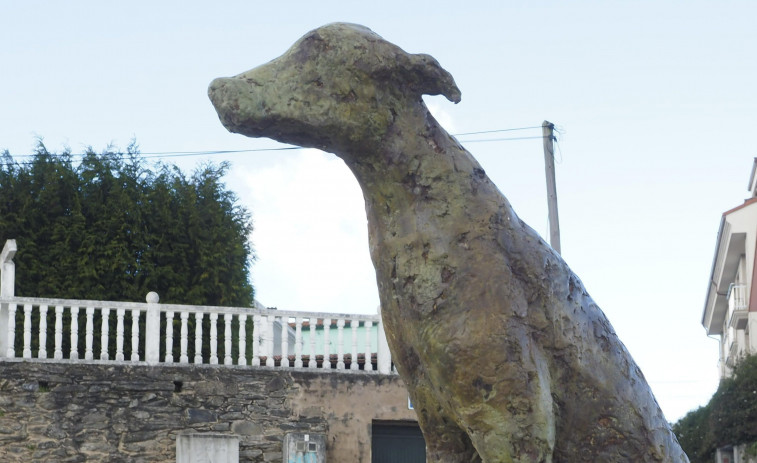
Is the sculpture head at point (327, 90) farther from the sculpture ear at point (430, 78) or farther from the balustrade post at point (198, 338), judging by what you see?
the balustrade post at point (198, 338)

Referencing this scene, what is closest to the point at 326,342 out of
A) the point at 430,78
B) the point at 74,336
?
the point at 74,336

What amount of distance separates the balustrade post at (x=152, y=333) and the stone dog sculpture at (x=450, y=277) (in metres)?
8.96

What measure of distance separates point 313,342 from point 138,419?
1980mm

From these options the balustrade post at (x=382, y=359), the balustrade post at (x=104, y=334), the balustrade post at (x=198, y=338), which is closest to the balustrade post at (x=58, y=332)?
the balustrade post at (x=104, y=334)

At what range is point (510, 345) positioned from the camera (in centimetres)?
417

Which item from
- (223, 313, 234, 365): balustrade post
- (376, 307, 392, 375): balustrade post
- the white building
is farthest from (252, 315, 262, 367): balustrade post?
the white building

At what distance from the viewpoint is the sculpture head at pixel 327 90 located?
167 inches

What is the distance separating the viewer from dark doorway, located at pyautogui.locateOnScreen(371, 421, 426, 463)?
14.0m

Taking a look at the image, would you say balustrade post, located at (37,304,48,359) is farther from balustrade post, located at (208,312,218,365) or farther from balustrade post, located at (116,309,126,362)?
balustrade post, located at (208,312,218,365)

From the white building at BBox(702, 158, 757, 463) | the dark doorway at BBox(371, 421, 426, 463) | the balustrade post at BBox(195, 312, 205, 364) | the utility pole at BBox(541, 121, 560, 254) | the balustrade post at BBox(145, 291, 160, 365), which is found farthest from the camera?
the white building at BBox(702, 158, 757, 463)

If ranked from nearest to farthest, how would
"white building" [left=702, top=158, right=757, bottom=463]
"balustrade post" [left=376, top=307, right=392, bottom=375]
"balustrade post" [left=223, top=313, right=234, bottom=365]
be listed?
"balustrade post" [left=223, top=313, right=234, bottom=365]
"balustrade post" [left=376, top=307, right=392, bottom=375]
"white building" [left=702, top=158, right=757, bottom=463]

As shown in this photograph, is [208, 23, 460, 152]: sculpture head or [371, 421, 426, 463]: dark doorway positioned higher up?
[208, 23, 460, 152]: sculpture head

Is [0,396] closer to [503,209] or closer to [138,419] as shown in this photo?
[138,419]

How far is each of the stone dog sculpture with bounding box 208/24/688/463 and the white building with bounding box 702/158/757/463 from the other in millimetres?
20745
